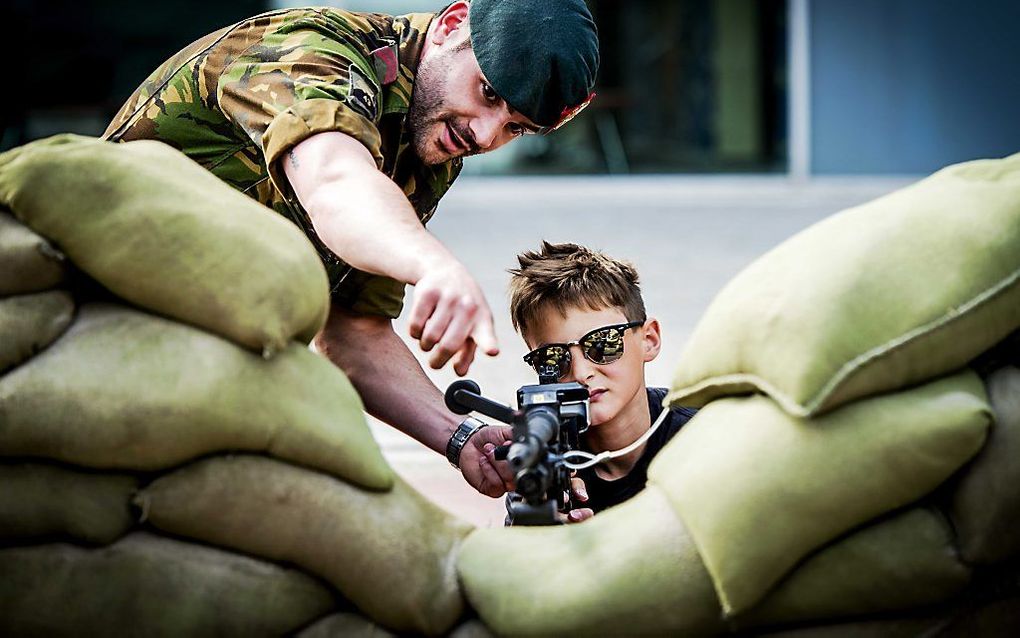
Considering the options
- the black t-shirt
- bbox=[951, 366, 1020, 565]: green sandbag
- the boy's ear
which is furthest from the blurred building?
bbox=[951, 366, 1020, 565]: green sandbag

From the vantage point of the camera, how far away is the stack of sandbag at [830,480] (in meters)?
1.55

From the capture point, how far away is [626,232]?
8.18 m

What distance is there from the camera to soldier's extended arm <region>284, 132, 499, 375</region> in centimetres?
164

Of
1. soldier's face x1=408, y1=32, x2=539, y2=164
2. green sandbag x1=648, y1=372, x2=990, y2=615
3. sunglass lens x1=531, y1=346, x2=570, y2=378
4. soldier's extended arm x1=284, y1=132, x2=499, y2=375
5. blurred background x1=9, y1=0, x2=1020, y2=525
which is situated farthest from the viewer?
blurred background x1=9, y1=0, x2=1020, y2=525

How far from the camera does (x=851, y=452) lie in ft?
5.14

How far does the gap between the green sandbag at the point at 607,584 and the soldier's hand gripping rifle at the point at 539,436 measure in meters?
0.09

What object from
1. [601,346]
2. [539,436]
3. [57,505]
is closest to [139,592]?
[57,505]

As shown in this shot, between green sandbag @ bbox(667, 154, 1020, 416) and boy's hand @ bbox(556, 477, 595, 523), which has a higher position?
green sandbag @ bbox(667, 154, 1020, 416)

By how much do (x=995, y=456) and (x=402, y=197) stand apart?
3.09 ft

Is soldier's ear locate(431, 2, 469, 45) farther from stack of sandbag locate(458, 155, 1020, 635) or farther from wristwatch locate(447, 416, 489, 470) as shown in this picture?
stack of sandbag locate(458, 155, 1020, 635)

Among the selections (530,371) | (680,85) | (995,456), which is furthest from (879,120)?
(995,456)

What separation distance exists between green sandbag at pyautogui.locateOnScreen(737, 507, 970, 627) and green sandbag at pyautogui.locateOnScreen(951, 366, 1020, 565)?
0.10 ft

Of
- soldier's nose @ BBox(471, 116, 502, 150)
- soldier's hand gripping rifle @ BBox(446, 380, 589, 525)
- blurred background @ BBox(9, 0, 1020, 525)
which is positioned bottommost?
blurred background @ BBox(9, 0, 1020, 525)

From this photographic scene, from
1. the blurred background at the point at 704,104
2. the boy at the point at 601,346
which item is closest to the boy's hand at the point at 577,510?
the boy at the point at 601,346
